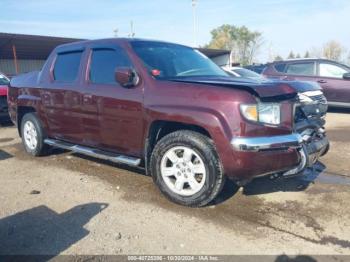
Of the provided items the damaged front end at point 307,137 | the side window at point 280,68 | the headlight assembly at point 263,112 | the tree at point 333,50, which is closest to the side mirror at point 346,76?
the side window at point 280,68

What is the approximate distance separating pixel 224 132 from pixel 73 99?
2483 mm

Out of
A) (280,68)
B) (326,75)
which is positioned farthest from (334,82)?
(280,68)

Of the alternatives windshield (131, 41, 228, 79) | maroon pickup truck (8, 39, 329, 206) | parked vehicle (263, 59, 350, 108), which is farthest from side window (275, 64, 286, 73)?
windshield (131, 41, 228, 79)

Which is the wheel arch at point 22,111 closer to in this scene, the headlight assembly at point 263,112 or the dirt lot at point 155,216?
the dirt lot at point 155,216

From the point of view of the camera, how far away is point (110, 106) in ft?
15.3

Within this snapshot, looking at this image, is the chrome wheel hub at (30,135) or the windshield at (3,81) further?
the windshield at (3,81)

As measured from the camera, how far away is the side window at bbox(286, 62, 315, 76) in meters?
11.4

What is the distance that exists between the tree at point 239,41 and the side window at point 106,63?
221 ft

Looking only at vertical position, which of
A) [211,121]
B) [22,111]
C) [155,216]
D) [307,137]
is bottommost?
[155,216]

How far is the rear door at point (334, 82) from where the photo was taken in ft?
35.9

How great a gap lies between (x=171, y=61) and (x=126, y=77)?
737mm

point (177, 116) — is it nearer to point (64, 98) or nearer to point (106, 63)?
point (106, 63)

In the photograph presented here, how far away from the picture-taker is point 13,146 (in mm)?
7375

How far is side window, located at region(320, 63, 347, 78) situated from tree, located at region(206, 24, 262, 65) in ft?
199
